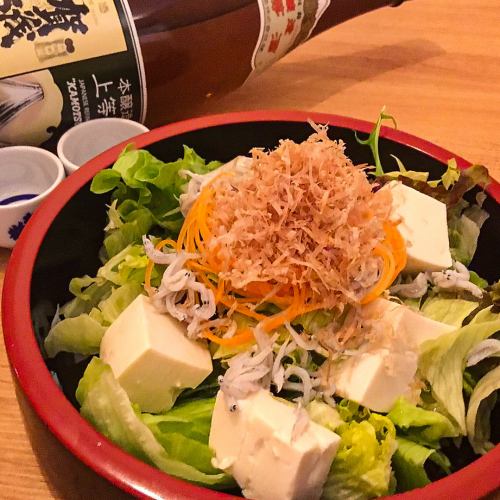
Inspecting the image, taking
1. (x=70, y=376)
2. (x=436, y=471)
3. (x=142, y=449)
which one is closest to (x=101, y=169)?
(x=70, y=376)

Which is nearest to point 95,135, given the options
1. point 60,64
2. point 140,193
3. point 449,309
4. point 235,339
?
point 60,64

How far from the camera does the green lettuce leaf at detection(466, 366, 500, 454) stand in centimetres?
72

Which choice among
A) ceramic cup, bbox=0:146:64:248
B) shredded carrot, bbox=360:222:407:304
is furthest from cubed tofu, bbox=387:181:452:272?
ceramic cup, bbox=0:146:64:248

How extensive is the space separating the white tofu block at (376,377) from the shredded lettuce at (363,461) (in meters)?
0.03

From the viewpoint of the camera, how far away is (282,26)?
1298mm

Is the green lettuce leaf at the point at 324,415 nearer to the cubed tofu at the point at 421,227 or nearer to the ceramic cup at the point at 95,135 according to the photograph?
the cubed tofu at the point at 421,227

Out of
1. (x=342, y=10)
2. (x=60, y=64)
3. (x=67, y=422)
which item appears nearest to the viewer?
(x=67, y=422)

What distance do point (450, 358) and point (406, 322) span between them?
6cm

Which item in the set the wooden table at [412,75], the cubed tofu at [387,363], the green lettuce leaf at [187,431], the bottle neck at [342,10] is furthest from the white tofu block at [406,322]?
the bottle neck at [342,10]

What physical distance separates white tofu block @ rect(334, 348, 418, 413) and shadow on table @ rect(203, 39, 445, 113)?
75 cm

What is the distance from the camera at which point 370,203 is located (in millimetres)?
799

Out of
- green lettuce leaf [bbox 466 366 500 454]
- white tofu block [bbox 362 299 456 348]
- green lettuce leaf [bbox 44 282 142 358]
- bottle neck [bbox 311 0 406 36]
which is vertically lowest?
green lettuce leaf [bbox 466 366 500 454]

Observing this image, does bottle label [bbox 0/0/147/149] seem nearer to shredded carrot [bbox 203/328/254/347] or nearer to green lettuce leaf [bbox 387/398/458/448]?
shredded carrot [bbox 203/328/254/347]

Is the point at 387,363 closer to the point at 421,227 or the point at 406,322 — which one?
the point at 406,322
